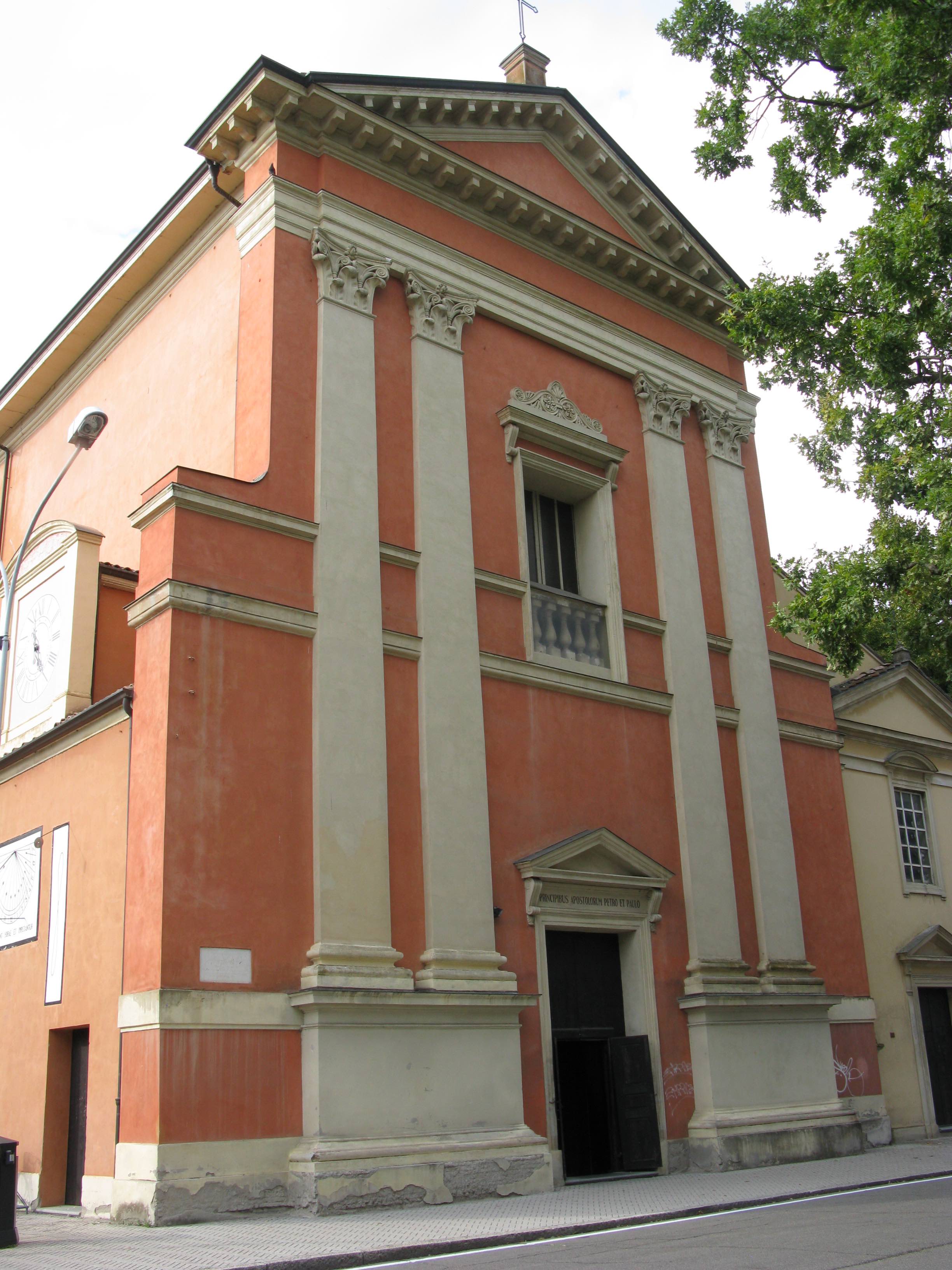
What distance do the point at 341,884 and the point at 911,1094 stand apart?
1019cm

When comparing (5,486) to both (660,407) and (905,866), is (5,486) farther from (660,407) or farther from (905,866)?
(905,866)

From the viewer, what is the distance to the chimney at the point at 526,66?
1811 cm

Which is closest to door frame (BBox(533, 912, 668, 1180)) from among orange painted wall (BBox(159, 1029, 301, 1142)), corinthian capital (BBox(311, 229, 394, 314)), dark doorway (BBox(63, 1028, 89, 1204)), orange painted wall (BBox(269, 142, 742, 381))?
orange painted wall (BBox(159, 1029, 301, 1142))

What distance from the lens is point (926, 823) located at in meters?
19.4

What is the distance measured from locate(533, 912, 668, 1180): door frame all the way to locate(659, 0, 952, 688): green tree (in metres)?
3.81

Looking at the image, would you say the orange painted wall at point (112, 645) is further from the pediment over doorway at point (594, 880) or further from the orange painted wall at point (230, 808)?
the pediment over doorway at point (594, 880)

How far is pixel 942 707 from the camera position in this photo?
20.1 m

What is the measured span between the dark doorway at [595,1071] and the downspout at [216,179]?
29.9ft

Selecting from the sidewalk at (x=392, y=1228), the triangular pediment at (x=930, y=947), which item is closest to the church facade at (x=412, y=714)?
the sidewalk at (x=392, y=1228)

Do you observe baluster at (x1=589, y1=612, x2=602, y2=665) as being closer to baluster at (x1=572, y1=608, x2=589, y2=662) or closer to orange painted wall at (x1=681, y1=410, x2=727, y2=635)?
baluster at (x1=572, y1=608, x2=589, y2=662)

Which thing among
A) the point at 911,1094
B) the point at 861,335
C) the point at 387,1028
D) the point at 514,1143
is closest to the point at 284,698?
the point at 387,1028

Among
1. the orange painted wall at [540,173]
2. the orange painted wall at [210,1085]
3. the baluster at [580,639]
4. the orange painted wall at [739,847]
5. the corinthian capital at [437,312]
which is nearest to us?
the orange painted wall at [210,1085]

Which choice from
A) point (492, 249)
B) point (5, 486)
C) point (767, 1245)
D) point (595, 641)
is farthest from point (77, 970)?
point (5, 486)

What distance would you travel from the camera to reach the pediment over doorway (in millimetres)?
13172
